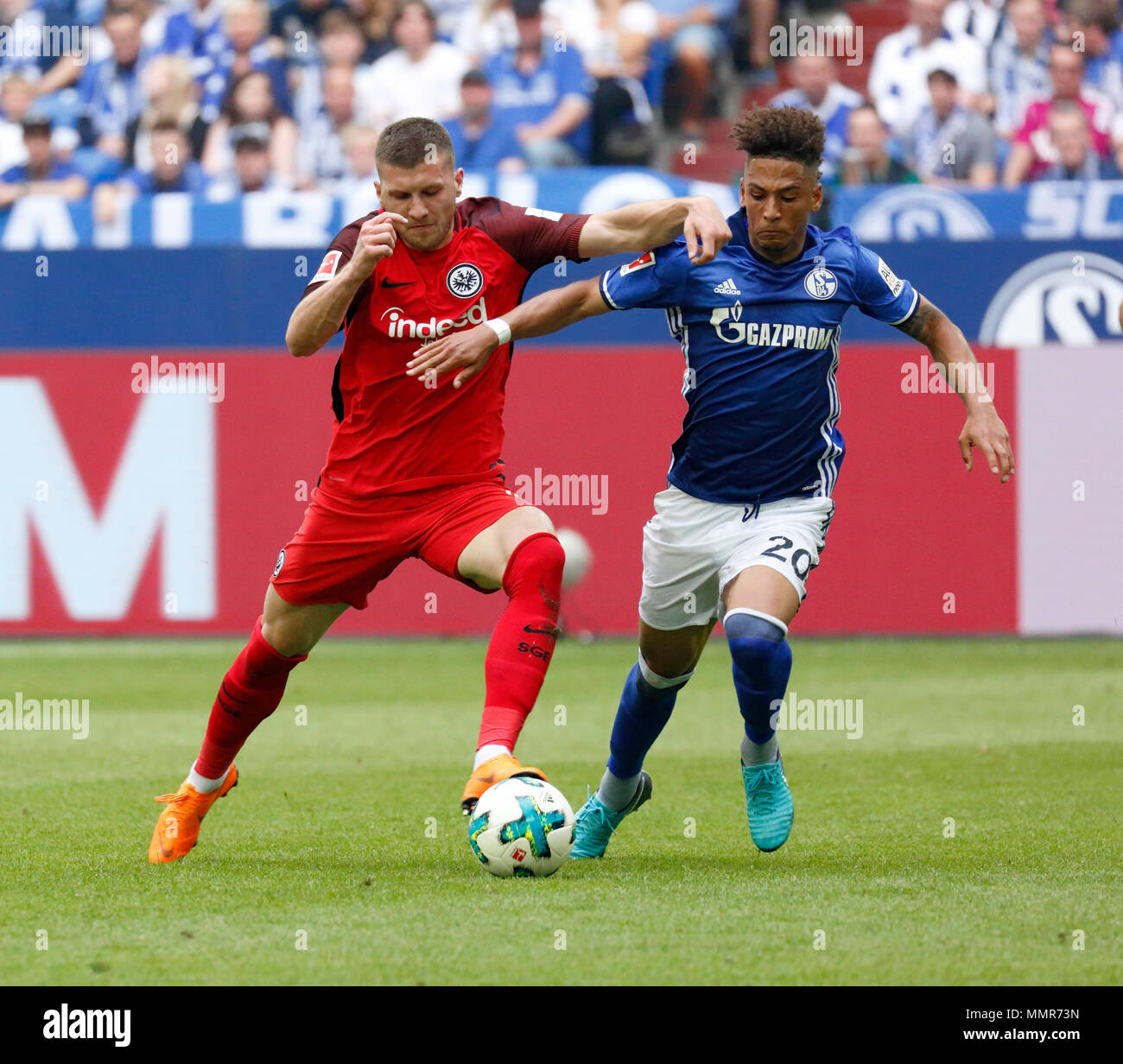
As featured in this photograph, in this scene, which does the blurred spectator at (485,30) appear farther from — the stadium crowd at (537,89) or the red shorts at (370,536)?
the red shorts at (370,536)

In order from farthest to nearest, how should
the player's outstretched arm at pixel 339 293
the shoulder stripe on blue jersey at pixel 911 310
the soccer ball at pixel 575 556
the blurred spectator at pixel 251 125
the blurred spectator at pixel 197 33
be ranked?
the blurred spectator at pixel 197 33 < the blurred spectator at pixel 251 125 < the soccer ball at pixel 575 556 < the shoulder stripe on blue jersey at pixel 911 310 < the player's outstretched arm at pixel 339 293

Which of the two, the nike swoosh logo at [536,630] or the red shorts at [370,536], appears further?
the red shorts at [370,536]

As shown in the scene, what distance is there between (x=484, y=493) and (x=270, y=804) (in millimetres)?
1891

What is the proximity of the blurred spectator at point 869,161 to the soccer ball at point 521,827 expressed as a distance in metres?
9.90

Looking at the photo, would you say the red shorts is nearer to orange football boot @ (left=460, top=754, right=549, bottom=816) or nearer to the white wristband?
the white wristband

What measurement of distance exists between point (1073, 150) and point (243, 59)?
710cm

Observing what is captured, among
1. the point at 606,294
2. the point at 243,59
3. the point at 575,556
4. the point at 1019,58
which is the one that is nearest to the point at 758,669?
the point at 606,294

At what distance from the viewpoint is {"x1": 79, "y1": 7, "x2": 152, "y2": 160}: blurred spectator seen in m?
16.8

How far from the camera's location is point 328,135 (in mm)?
16016

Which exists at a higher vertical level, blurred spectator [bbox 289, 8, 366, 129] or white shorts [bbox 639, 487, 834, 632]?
blurred spectator [bbox 289, 8, 366, 129]

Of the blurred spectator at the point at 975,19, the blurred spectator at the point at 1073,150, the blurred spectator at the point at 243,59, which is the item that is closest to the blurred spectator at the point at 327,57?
the blurred spectator at the point at 243,59

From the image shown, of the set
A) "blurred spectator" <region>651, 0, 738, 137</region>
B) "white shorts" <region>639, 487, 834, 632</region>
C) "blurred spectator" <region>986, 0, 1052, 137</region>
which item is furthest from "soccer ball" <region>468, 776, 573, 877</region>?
"blurred spectator" <region>651, 0, 738, 137</region>

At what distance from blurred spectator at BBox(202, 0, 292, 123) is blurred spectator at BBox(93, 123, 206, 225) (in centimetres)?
43

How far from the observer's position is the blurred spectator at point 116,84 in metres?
16.8
